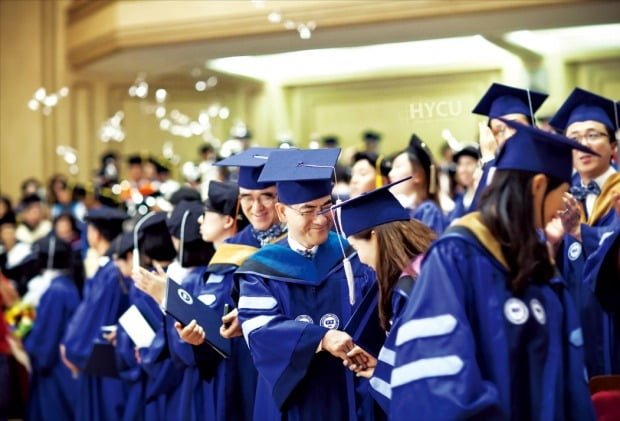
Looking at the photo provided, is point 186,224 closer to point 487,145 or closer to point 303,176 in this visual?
point 303,176

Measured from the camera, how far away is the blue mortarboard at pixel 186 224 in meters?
5.41

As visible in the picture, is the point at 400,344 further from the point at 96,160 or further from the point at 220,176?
the point at 96,160

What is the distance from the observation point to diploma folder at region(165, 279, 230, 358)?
14.3 ft

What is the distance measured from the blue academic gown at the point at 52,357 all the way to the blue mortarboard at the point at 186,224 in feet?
8.57

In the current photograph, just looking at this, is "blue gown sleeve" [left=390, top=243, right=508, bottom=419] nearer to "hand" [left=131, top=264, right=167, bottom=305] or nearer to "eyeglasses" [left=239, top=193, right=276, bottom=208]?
"eyeglasses" [left=239, top=193, right=276, bottom=208]

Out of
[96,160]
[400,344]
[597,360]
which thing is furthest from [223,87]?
[400,344]

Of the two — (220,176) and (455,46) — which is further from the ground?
(455,46)

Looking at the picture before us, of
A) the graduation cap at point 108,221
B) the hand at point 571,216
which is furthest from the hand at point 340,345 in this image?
the graduation cap at point 108,221

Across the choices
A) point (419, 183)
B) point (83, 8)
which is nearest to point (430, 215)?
point (419, 183)

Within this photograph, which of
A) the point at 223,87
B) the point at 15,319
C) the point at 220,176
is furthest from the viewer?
the point at 223,87

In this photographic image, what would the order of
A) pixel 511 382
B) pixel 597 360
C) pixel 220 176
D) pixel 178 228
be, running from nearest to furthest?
pixel 511 382 < pixel 597 360 < pixel 178 228 < pixel 220 176

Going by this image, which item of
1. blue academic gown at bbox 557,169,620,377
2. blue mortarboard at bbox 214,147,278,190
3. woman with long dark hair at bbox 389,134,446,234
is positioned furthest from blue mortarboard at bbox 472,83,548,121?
woman with long dark hair at bbox 389,134,446,234

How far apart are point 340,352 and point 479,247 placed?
100 centimetres

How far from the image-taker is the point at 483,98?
15.6 feet
